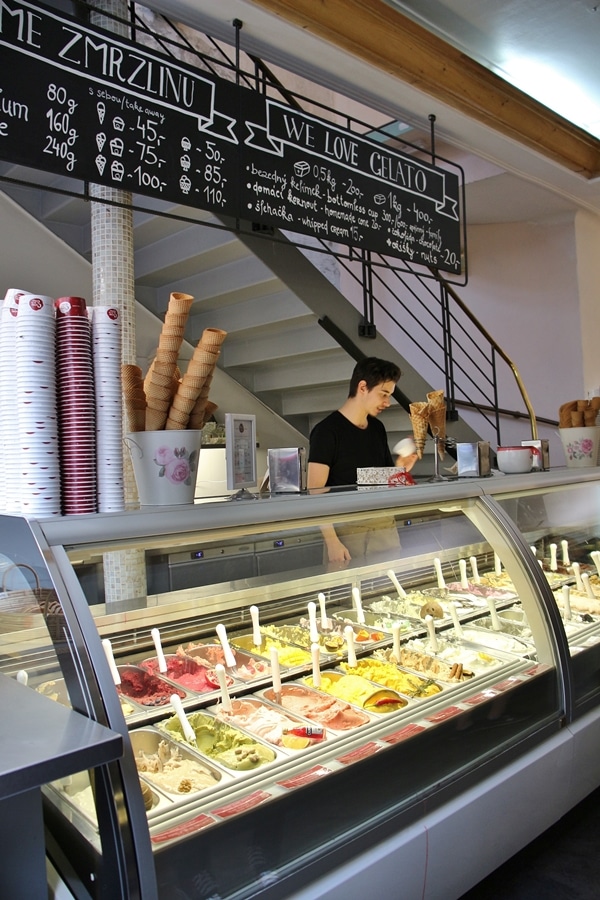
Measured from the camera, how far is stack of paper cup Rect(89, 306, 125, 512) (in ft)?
5.08

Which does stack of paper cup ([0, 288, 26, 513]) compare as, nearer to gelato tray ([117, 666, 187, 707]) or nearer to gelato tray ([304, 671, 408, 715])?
gelato tray ([117, 666, 187, 707])

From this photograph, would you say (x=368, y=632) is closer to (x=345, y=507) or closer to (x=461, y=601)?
(x=461, y=601)

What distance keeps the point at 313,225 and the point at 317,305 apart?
1.27 m

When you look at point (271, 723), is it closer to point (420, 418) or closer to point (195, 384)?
point (195, 384)

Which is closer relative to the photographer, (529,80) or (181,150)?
(181,150)

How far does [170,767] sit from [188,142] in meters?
2.55

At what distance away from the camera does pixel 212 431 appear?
5434 mm

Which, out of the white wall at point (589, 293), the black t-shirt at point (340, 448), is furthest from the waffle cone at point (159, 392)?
the white wall at point (589, 293)

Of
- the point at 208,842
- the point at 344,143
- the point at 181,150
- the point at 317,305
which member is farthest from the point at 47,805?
the point at 317,305

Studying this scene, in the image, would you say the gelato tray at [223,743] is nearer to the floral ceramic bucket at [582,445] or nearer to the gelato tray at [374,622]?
the gelato tray at [374,622]

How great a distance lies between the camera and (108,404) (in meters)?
1.56

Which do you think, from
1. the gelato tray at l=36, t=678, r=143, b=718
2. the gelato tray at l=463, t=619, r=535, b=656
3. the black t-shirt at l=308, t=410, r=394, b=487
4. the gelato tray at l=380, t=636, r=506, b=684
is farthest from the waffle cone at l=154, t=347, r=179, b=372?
the black t-shirt at l=308, t=410, r=394, b=487

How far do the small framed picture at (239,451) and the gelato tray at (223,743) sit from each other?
0.64 metres

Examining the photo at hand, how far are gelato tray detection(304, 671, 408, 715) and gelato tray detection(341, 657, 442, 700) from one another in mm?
37
